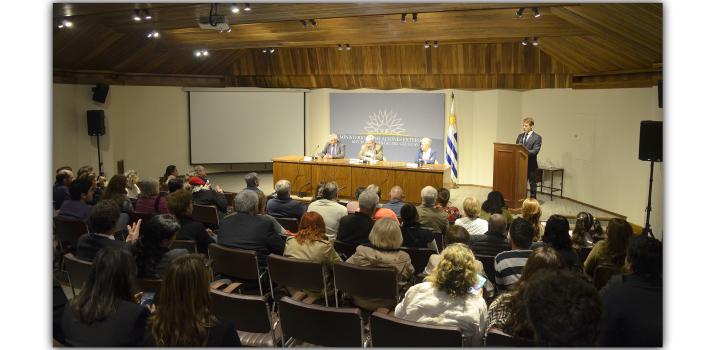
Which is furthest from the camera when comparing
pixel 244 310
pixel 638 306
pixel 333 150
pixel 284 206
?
pixel 333 150

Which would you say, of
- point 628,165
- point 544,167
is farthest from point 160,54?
point 628,165

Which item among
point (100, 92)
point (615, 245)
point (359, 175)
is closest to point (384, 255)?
point (615, 245)

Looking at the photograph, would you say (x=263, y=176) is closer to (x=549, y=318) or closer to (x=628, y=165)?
(x=628, y=165)

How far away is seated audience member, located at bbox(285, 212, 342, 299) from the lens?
4434 millimetres

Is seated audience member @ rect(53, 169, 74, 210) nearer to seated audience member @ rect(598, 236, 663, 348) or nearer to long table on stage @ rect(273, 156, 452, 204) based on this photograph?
long table on stage @ rect(273, 156, 452, 204)

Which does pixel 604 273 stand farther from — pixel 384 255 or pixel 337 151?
pixel 337 151

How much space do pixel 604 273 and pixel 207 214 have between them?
4.23 meters

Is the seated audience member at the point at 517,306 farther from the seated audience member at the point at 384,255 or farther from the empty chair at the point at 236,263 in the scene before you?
the empty chair at the point at 236,263

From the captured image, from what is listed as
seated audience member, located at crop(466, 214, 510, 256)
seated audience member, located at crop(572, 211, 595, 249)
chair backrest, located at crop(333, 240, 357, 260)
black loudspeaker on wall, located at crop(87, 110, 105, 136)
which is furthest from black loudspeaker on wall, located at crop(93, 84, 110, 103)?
seated audience member, located at crop(572, 211, 595, 249)

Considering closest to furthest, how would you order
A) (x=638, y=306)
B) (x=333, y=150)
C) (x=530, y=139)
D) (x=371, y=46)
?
(x=638, y=306) < (x=530, y=139) < (x=333, y=150) < (x=371, y=46)

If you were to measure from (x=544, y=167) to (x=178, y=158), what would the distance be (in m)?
7.76

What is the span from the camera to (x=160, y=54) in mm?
11680

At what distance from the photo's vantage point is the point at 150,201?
6.22m

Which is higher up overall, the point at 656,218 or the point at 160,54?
the point at 160,54
